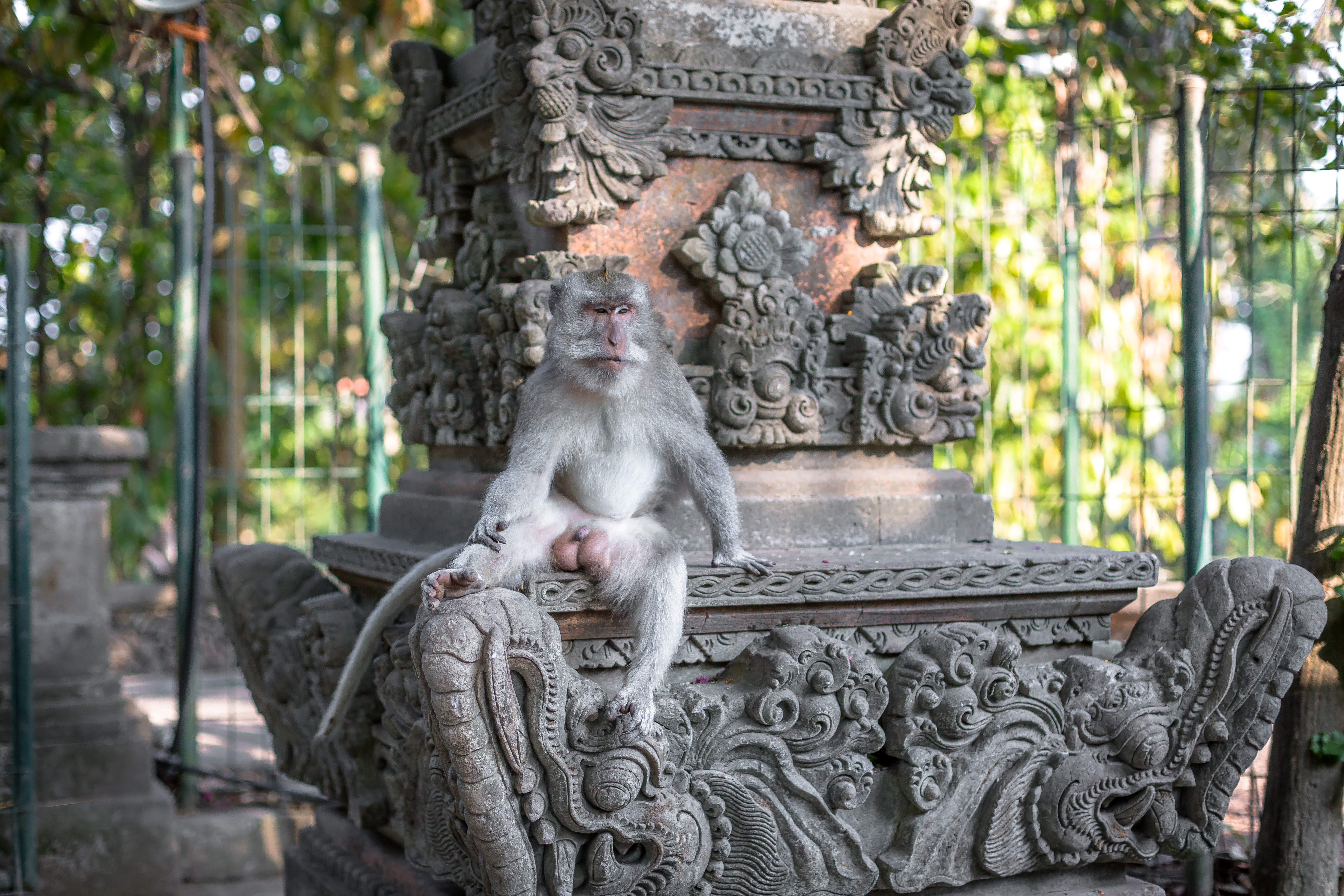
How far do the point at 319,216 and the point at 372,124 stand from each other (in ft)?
4.32

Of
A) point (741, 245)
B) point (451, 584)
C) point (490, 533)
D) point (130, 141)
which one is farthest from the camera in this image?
point (130, 141)

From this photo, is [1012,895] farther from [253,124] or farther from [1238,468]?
[253,124]

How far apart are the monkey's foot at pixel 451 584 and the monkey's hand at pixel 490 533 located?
153 mm

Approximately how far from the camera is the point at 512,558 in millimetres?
3287

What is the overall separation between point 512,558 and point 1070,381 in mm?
3200

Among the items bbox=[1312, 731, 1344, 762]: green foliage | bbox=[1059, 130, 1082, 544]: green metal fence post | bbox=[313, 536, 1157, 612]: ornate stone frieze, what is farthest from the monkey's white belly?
bbox=[1059, 130, 1082, 544]: green metal fence post

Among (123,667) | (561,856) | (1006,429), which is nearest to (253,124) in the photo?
(123,667)

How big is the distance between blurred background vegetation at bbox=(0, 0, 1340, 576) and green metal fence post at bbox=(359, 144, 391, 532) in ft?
0.63

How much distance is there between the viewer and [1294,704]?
162 inches

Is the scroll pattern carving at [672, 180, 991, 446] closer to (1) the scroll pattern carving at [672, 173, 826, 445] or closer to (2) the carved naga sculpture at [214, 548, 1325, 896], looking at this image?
(1) the scroll pattern carving at [672, 173, 826, 445]

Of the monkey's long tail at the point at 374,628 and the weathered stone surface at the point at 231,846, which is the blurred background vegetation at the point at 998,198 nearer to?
the weathered stone surface at the point at 231,846

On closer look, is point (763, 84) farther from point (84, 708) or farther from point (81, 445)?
point (84, 708)

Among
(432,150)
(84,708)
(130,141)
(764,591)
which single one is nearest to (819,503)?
(764,591)

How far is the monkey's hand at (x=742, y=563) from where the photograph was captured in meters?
3.36
